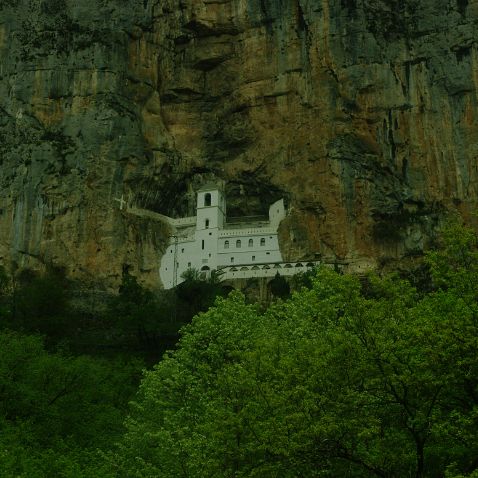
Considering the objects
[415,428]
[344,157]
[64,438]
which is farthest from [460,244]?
[344,157]

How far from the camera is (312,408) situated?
19156 millimetres

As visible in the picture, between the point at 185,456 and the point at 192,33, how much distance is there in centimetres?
Answer: 7402

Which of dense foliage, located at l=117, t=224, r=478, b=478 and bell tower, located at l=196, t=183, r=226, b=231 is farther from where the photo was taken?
bell tower, located at l=196, t=183, r=226, b=231

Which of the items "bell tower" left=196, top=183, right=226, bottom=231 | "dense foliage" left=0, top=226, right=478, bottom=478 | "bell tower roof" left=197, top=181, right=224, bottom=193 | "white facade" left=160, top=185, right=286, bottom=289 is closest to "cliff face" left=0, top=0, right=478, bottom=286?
"bell tower roof" left=197, top=181, right=224, bottom=193

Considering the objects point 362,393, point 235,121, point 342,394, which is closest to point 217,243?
point 235,121

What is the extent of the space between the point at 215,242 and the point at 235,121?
14.5 meters

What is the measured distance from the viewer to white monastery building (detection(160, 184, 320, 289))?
80188 millimetres

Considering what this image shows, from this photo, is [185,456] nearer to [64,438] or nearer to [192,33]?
[64,438]

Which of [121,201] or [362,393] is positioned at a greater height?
[121,201]

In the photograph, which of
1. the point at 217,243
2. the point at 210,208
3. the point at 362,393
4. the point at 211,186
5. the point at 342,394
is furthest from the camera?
the point at 211,186

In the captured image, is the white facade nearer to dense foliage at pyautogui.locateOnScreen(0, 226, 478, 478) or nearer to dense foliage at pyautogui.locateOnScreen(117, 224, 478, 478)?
dense foliage at pyautogui.locateOnScreen(0, 226, 478, 478)

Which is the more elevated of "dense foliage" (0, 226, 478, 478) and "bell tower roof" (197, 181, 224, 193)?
"bell tower roof" (197, 181, 224, 193)

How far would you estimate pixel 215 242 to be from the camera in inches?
3250

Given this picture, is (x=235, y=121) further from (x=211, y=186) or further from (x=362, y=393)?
(x=362, y=393)
